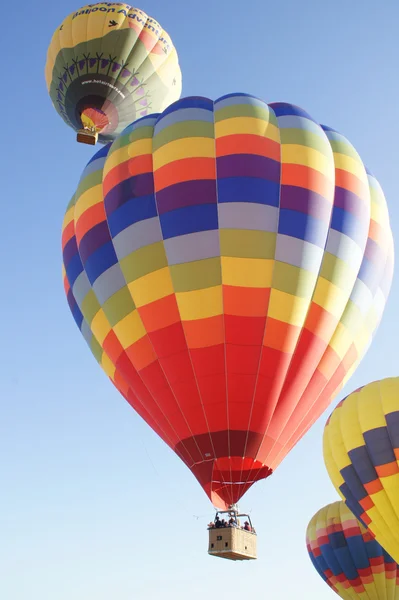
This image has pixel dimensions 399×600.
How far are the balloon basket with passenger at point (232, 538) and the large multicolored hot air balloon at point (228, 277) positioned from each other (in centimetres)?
28

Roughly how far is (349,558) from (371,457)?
4.90 m

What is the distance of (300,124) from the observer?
9.92 m

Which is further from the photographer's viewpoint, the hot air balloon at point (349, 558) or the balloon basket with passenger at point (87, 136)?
the hot air balloon at point (349, 558)

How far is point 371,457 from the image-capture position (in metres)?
11.3

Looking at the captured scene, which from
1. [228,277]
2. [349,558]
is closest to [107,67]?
[228,277]

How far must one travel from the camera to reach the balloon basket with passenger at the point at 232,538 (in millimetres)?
8148

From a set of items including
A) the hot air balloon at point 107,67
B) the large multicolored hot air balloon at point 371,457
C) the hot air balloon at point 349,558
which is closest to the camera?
the large multicolored hot air balloon at point 371,457

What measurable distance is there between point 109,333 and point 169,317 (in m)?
1.27

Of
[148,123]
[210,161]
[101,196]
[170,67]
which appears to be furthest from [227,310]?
[170,67]

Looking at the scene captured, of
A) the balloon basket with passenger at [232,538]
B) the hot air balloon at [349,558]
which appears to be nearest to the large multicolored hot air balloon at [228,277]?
the balloon basket with passenger at [232,538]

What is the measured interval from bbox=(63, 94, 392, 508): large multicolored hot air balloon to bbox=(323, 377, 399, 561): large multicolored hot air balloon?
1.85 meters

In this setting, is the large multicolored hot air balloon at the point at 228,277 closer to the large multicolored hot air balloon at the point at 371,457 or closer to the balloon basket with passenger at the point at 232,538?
the balloon basket with passenger at the point at 232,538

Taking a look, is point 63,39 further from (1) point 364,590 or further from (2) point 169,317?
(1) point 364,590

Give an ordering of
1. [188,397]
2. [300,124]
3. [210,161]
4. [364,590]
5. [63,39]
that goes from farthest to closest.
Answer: [364,590]
[63,39]
[300,124]
[210,161]
[188,397]
